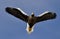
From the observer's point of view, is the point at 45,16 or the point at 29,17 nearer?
the point at 29,17

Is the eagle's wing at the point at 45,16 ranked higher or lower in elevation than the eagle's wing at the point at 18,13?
lower

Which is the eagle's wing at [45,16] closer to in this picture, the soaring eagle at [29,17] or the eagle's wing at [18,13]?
the soaring eagle at [29,17]

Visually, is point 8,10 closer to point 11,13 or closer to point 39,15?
point 11,13

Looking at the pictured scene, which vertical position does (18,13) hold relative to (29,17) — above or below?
above

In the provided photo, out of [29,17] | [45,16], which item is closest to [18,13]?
[29,17]

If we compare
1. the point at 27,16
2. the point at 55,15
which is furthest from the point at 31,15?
the point at 55,15

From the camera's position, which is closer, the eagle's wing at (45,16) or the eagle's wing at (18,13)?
the eagle's wing at (18,13)

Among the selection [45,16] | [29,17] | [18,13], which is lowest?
[45,16]

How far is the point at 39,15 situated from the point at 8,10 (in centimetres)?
278

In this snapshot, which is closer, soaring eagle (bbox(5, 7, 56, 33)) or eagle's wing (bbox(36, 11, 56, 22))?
soaring eagle (bbox(5, 7, 56, 33))

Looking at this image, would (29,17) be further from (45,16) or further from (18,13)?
(45,16)

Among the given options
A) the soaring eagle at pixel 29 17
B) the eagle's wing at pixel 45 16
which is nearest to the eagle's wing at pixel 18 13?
the soaring eagle at pixel 29 17

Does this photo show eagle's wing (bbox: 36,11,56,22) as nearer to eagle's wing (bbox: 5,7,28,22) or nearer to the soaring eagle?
the soaring eagle

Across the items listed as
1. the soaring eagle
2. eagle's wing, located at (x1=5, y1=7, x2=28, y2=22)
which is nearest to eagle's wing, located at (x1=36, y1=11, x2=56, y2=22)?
Result: the soaring eagle
